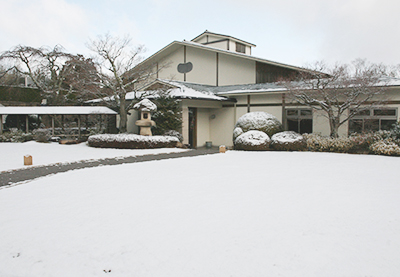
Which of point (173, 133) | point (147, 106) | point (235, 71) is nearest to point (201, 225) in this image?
point (147, 106)

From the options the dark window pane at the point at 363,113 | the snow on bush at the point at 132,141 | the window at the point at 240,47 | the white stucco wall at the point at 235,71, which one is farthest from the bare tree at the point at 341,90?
the window at the point at 240,47

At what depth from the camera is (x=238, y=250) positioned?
161 inches

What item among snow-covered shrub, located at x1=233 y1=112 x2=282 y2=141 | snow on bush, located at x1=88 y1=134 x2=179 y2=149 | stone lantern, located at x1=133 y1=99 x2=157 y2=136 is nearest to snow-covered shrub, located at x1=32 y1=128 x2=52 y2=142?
snow on bush, located at x1=88 y1=134 x2=179 y2=149

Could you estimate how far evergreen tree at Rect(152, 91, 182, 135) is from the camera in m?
15.0

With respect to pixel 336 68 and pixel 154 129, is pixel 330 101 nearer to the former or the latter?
pixel 336 68

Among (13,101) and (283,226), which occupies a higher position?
(13,101)

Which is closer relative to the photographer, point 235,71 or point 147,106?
point 147,106

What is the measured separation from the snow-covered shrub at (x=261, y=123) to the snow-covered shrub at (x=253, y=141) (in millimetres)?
528

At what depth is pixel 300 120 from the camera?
15.1m

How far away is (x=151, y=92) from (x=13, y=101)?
1538 centimetres

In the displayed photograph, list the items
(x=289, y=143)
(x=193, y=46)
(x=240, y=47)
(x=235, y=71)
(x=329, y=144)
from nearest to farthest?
1. (x=329, y=144)
2. (x=289, y=143)
3. (x=235, y=71)
4. (x=193, y=46)
5. (x=240, y=47)

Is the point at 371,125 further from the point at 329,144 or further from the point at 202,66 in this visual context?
the point at 202,66

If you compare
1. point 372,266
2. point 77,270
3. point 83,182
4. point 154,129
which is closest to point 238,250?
point 372,266

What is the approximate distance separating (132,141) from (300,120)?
26.5ft
